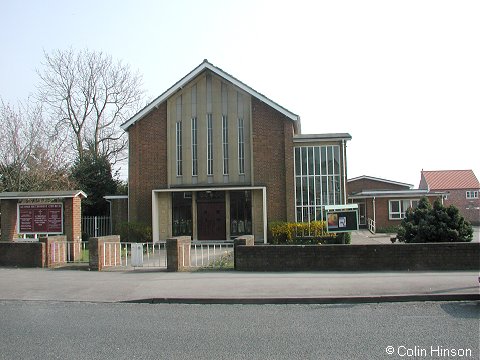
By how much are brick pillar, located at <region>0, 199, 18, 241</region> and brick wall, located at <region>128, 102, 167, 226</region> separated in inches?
400

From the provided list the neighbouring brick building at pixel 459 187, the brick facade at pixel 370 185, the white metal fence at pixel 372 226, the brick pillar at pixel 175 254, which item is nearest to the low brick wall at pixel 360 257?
the brick pillar at pixel 175 254

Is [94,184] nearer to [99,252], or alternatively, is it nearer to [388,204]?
[99,252]

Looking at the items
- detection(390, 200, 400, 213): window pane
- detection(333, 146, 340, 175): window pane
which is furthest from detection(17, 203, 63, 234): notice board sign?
detection(390, 200, 400, 213): window pane

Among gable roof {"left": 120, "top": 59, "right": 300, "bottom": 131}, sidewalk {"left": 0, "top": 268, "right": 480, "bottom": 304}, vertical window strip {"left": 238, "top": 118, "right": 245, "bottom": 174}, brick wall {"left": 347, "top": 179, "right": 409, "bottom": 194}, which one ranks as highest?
gable roof {"left": 120, "top": 59, "right": 300, "bottom": 131}

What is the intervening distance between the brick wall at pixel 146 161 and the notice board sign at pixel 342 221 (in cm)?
1392

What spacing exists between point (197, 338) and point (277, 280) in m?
5.26

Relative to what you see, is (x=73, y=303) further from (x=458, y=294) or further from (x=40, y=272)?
(x=458, y=294)

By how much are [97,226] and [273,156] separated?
1233 centimetres

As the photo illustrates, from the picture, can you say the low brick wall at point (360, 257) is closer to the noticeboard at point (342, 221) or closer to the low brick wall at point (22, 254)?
the noticeboard at point (342, 221)

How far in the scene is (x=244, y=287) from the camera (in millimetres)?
11422

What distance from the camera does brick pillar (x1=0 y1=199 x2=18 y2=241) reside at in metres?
18.0

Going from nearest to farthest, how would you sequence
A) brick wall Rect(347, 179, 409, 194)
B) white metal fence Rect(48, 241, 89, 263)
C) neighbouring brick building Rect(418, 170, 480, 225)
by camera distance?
white metal fence Rect(48, 241, 89, 263) < brick wall Rect(347, 179, 409, 194) < neighbouring brick building Rect(418, 170, 480, 225)

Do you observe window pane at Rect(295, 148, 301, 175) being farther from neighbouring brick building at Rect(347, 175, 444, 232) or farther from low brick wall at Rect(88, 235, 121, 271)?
low brick wall at Rect(88, 235, 121, 271)

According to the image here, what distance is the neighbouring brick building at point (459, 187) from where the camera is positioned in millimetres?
55031
